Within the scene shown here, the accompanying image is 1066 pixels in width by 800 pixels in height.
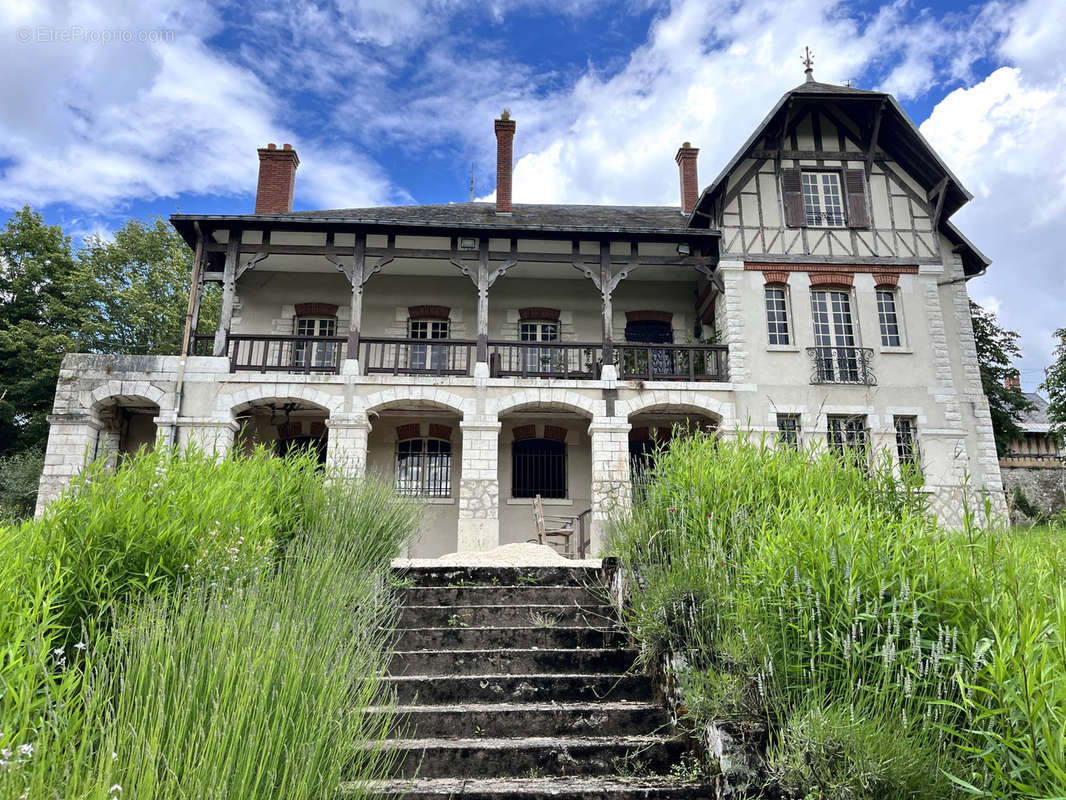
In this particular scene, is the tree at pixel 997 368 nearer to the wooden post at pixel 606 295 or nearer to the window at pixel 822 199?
the window at pixel 822 199

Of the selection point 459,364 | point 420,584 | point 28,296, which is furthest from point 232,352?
point 28,296

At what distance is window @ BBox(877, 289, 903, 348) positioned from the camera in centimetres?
1330

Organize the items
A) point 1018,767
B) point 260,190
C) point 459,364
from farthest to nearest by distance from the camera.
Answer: point 260,190 < point 459,364 < point 1018,767

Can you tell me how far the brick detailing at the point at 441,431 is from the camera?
13.8 meters

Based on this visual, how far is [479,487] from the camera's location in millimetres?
11984

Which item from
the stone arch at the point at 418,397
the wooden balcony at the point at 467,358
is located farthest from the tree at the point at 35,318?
the stone arch at the point at 418,397

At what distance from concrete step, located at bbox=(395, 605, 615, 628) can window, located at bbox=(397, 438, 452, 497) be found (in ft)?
28.3

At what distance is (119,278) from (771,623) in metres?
24.7

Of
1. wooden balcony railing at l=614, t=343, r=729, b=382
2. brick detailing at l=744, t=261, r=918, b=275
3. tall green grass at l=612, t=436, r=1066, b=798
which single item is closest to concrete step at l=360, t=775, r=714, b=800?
tall green grass at l=612, t=436, r=1066, b=798

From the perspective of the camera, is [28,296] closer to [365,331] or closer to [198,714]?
[365,331]

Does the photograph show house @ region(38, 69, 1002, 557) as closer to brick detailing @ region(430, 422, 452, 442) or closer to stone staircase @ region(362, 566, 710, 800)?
brick detailing @ region(430, 422, 452, 442)

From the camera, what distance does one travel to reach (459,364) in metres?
13.6

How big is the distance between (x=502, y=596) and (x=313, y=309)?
10.5 metres

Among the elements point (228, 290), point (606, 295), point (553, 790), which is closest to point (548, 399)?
point (606, 295)
